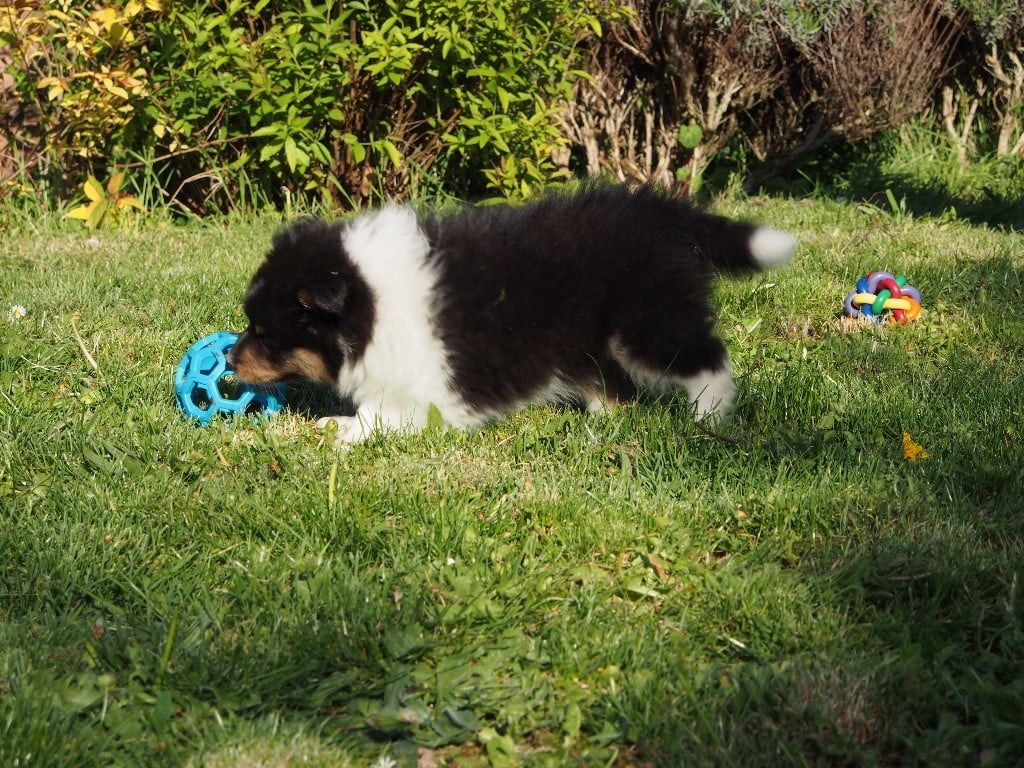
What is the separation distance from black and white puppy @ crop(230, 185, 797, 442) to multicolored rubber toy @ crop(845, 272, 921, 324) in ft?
3.78

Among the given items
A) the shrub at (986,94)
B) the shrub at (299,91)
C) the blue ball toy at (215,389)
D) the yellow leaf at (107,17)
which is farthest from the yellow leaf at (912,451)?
the shrub at (986,94)

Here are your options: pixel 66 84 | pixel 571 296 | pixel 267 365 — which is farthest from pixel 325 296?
pixel 66 84

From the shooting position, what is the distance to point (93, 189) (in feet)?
21.7

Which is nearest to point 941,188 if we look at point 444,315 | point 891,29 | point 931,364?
point 891,29

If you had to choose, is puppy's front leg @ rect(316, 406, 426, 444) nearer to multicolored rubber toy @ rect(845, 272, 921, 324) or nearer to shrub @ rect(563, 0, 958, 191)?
multicolored rubber toy @ rect(845, 272, 921, 324)

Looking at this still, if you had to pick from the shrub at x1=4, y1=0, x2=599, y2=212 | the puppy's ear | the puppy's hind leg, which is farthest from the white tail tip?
the shrub at x1=4, y1=0, x2=599, y2=212

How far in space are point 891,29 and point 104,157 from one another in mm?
5345

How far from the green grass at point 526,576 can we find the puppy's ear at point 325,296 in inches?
20.0

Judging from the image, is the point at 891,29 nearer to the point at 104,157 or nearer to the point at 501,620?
the point at 104,157

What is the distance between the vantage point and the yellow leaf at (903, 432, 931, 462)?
3529 millimetres

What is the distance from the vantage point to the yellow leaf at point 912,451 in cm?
353

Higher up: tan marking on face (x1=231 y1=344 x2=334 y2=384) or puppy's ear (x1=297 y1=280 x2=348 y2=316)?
Result: puppy's ear (x1=297 y1=280 x2=348 y2=316)

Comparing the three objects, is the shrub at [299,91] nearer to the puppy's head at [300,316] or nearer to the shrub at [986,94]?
the puppy's head at [300,316]

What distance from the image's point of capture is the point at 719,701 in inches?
95.2
